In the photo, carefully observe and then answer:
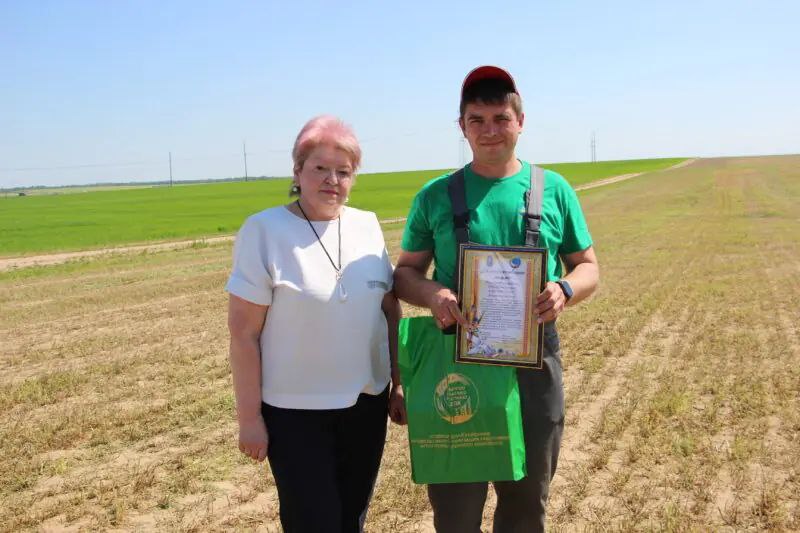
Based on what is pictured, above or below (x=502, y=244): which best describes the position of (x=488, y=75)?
above

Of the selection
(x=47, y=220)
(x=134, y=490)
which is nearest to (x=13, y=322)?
(x=134, y=490)

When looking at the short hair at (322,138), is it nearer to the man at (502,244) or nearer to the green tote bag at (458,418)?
the man at (502,244)

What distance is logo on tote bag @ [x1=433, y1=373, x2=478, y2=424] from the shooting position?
2.37 metres

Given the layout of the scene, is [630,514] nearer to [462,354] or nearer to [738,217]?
[462,354]

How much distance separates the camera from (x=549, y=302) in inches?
90.4

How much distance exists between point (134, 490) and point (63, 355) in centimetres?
403

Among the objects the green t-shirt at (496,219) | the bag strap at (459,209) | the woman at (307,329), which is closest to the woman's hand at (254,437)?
the woman at (307,329)

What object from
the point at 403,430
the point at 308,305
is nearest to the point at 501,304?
the point at 308,305

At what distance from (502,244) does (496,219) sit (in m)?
0.09

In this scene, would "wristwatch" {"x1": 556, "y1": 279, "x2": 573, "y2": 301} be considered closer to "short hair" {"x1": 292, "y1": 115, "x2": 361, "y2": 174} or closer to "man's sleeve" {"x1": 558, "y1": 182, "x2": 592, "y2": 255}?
"man's sleeve" {"x1": 558, "y1": 182, "x2": 592, "y2": 255}

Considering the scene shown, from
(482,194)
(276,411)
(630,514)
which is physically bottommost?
(630,514)

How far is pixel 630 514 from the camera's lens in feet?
12.4

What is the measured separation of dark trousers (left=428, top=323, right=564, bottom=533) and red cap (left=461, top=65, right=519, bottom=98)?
0.90 meters

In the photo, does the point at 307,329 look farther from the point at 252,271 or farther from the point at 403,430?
the point at 403,430
